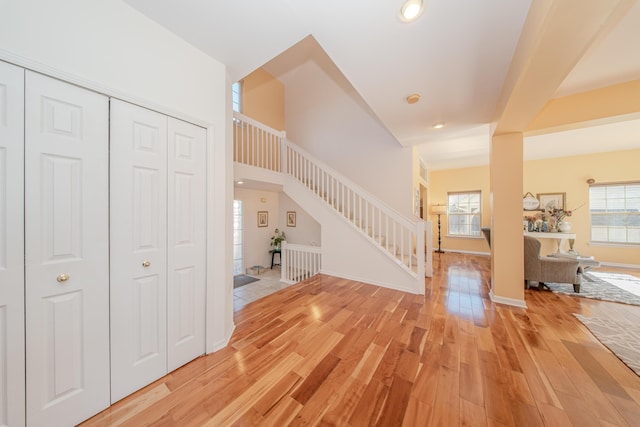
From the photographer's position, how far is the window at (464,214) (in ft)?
22.2

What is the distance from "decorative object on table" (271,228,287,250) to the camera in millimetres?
6283

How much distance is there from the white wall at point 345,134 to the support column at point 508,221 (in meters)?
1.61

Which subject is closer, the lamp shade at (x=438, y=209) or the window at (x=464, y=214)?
the window at (x=464, y=214)

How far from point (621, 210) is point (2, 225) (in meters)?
10.1

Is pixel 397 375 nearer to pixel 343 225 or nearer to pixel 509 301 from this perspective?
pixel 509 301

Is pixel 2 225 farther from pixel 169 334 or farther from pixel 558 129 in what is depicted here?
pixel 558 129

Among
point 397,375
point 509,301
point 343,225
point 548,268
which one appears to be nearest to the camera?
point 397,375

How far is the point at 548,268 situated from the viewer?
11.6 ft

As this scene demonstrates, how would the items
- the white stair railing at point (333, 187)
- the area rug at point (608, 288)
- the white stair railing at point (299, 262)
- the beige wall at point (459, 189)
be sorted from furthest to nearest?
1. the beige wall at point (459, 189)
2. the white stair railing at point (299, 262)
3. the white stair railing at point (333, 187)
4. the area rug at point (608, 288)

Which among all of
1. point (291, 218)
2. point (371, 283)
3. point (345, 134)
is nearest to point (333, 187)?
point (345, 134)

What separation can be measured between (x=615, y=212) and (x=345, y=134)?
7.06m

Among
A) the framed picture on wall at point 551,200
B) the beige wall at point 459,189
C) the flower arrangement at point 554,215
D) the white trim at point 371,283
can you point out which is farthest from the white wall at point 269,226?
the framed picture on wall at point 551,200

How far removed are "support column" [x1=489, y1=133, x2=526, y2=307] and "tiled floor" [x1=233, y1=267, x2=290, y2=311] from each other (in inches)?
153

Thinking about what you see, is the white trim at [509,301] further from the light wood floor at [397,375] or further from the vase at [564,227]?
the vase at [564,227]
